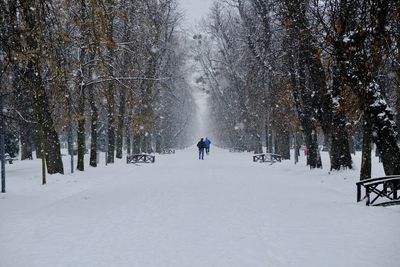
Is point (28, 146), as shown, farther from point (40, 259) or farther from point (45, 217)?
point (40, 259)

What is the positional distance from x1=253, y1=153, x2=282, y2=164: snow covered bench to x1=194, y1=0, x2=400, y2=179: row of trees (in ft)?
4.67

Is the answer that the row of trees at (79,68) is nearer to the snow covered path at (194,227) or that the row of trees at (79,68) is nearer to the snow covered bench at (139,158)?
the snow covered bench at (139,158)

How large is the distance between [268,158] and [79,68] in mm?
17735

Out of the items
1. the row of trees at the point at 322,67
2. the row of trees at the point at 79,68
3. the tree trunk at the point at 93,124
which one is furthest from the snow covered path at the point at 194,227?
the tree trunk at the point at 93,124

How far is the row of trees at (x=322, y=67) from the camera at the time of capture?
11250 millimetres

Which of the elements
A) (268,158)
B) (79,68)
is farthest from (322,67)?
(268,158)

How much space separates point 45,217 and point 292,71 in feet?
51.3

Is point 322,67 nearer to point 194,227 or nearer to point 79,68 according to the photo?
point 79,68

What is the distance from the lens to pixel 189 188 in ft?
52.4

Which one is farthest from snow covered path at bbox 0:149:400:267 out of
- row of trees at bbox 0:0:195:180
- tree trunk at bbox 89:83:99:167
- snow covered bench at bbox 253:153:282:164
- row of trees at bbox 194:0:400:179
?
snow covered bench at bbox 253:153:282:164

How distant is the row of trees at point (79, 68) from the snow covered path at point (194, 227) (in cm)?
339

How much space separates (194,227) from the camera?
912 cm

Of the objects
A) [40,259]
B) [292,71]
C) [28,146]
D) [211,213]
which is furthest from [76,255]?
[28,146]

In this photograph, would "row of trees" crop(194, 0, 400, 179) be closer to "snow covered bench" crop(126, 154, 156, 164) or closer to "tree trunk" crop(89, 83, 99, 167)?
"tree trunk" crop(89, 83, 99, 167)
